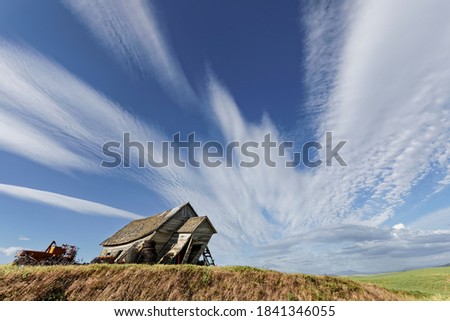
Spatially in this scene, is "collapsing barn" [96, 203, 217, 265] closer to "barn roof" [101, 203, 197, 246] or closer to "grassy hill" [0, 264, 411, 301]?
"barn roof" [101, 203, 197, 246]

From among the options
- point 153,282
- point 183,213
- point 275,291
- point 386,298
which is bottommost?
point 386,298

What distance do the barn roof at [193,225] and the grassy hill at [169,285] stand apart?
14441 millimetres

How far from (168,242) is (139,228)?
257 inches

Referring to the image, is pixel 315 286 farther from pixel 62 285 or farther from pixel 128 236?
pixel 128 236

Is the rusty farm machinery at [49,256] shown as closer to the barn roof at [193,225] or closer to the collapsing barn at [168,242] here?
the collapsing barn at [168,242]

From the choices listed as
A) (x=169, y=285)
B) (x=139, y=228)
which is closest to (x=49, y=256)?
(x=139, y=228)

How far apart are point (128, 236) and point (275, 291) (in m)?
25.8

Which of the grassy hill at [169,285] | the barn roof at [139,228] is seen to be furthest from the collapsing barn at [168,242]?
the grassy hill at [169,285]

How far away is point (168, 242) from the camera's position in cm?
3444

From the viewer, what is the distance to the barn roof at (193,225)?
34216 millimetres

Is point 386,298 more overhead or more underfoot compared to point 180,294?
more underfoot

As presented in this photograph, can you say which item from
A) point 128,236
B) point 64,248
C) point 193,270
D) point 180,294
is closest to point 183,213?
point 128,236

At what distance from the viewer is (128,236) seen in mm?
37031

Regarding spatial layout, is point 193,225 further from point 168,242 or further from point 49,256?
point 49,256
